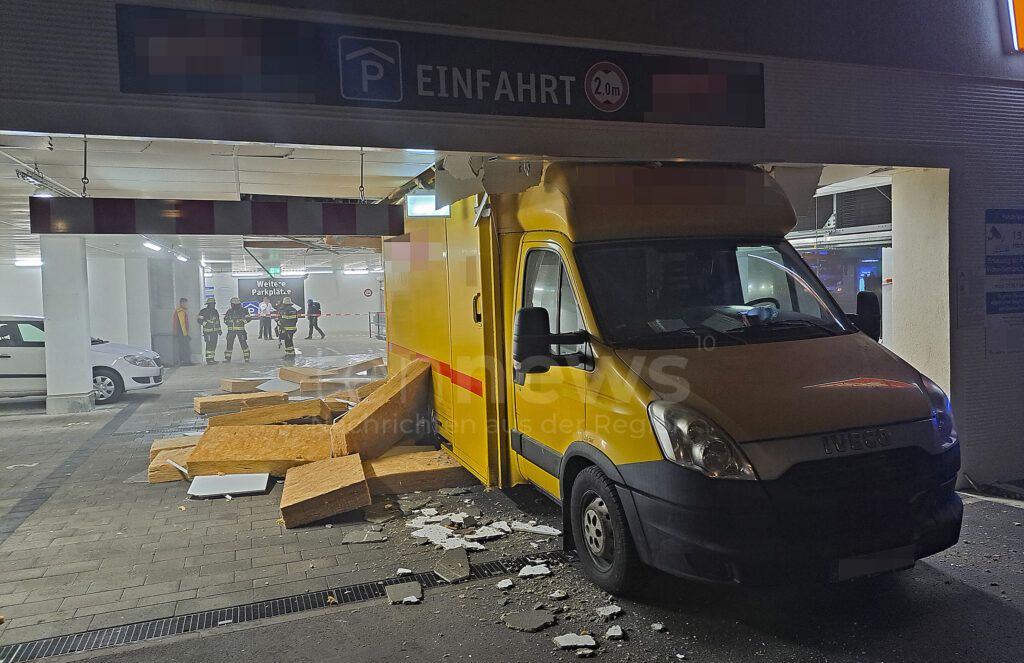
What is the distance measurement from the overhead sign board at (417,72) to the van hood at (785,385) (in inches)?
80.1

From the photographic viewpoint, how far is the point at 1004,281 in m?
6.43

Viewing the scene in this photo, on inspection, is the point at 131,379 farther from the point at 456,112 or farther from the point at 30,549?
the point at 456,112

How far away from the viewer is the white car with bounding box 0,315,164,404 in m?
12.2

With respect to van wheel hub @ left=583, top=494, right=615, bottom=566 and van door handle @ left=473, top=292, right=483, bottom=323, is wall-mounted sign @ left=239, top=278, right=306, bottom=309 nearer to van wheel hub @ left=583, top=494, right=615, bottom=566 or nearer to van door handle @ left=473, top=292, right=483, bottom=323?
van door handle @ left=473, top=292, right=483, bottom=323

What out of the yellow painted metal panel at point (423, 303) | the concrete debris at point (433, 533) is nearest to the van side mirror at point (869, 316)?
the concrete debris at point (433, 533)

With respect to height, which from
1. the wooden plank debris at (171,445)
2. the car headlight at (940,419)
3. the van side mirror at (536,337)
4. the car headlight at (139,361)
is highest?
the van side mirror at (536,337)

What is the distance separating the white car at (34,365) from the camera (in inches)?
481

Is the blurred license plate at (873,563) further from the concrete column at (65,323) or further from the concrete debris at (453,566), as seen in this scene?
the concrete column at (65,323)

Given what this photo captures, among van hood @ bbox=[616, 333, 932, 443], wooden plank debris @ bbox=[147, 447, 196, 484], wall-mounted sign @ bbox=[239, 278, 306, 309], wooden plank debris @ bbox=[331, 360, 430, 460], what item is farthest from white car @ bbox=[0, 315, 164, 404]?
wall-mounted sign @ bbox=[239, 278, 306, 309]

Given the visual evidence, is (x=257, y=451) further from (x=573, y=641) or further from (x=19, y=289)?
(x=19, y=289)

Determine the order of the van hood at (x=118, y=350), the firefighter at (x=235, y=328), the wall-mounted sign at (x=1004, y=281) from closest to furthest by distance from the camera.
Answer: the wall-mounted sign at (x=1004, y=281)
the van hood at (x=118, y=350)
the firefighter at (x=235, y=328)

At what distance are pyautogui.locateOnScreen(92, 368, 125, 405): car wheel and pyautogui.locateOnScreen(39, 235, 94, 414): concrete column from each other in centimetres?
90

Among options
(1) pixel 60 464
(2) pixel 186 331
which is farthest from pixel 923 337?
(2) pixel 186 331

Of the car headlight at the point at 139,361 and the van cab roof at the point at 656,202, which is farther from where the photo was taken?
the car headlight at the point at 139,361
